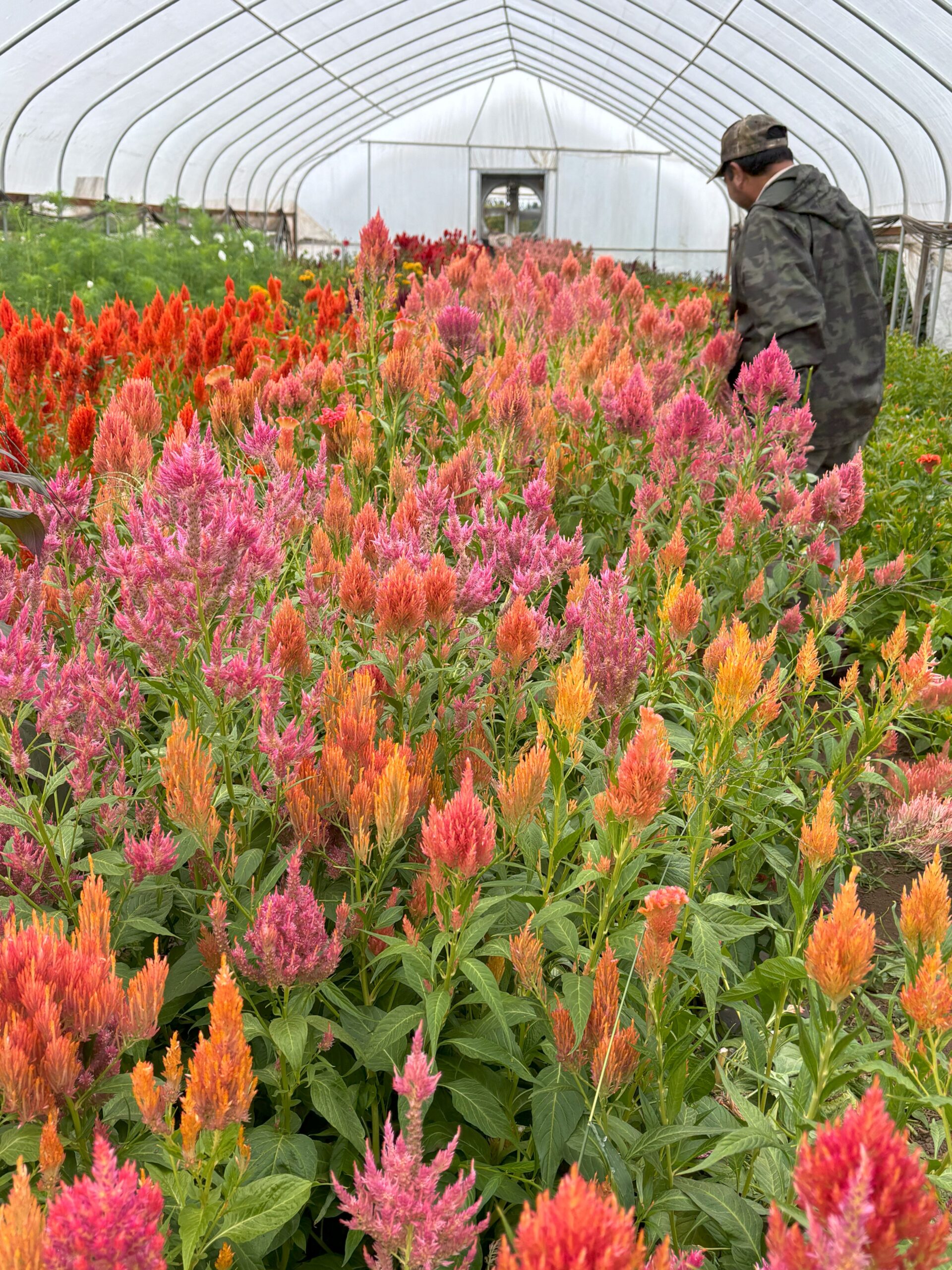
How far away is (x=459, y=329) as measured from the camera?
298 centimetres

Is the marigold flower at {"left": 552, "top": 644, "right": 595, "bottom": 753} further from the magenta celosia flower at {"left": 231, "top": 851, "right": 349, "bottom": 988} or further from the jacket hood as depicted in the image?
the jacket hood

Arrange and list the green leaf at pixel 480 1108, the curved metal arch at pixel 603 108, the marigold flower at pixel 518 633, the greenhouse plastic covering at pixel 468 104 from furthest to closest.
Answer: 1. the curved metal arch at pixel 603 108
2. the greenhouse plastic covering at pixel 468 104
3. the marigold flower at pixel 518 633
4. the green leaf at pixel 480 1108

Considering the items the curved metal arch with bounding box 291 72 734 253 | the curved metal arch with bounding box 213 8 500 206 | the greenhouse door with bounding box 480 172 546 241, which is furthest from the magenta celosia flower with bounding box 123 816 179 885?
the greenhouse door with bounding box 480 172 546 241

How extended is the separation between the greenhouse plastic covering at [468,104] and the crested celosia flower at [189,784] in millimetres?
13048

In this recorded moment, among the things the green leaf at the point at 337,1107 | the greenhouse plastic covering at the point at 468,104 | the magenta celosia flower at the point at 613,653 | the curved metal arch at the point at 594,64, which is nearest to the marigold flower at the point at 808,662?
the magenta celosia flower at the point at 613,653

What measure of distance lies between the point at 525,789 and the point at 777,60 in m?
18.3

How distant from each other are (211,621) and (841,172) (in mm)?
20371

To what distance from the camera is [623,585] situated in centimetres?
150

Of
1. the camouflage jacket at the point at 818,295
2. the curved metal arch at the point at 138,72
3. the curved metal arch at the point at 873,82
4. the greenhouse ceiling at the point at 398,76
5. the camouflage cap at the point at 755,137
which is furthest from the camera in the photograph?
the curved metal arch at the point at 138,72

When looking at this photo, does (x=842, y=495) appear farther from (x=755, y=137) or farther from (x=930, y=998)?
(x=755, y=137)

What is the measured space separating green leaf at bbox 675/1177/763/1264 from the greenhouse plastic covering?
42.8ft

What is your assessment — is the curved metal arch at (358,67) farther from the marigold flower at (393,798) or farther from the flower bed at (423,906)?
the marigold flower at (393,798)

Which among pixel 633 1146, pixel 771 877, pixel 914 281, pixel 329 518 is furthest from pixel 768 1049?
pixel 914 281

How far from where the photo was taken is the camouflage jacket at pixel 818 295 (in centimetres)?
414
